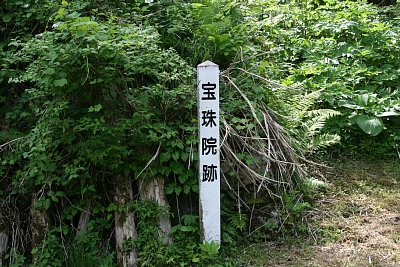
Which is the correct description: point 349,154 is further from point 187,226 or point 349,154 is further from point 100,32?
point 100,32

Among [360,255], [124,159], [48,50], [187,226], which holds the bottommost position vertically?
[360,255]

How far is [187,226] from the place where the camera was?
4.44 metres

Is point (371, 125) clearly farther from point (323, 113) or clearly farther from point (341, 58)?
point (341, 58)

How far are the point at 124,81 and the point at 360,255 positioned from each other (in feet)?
→ 8.87

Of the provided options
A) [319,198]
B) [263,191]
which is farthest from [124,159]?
[319,198]

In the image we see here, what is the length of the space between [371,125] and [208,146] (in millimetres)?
2664

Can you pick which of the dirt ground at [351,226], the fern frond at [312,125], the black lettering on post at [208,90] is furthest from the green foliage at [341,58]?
the black lettering on post at [208,90]

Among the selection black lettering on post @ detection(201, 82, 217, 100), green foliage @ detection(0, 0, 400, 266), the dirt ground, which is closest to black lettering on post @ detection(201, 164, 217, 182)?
green foliage @ detection(0, 0, 400, 266)

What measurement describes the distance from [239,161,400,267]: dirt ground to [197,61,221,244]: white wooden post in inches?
22.3

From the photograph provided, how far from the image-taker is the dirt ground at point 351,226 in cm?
445

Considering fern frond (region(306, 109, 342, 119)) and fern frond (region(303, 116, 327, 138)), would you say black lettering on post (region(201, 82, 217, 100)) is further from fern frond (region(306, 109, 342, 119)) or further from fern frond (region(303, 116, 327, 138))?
fern frond (region(306, 109, 342, 119))

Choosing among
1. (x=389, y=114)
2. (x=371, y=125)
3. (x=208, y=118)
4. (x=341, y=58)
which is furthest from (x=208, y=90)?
(x=341, y=58)

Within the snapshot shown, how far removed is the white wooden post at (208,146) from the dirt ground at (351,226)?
57 centimetres

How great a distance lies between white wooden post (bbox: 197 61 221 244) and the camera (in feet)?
14.2
